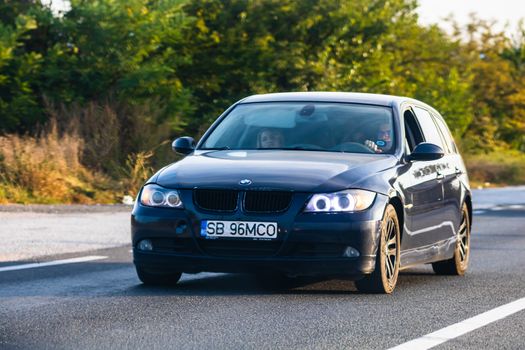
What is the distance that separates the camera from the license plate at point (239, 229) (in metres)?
8.57

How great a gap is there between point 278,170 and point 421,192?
5.23ft

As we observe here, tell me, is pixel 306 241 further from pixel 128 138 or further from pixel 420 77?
pixel 420 77

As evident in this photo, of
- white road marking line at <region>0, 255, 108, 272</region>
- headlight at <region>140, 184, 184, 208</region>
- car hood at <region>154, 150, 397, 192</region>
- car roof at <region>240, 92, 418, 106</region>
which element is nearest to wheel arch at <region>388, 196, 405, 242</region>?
car hood at <region>154, 150, 397, 192</region>

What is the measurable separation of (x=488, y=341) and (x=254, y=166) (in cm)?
264

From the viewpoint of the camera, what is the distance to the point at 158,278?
9492mm

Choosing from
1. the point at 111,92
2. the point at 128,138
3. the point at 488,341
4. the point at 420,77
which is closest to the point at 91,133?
the point at 128,138

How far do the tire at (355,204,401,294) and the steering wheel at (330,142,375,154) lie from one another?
0.74 m

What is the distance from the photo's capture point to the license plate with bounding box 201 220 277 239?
28.1ft

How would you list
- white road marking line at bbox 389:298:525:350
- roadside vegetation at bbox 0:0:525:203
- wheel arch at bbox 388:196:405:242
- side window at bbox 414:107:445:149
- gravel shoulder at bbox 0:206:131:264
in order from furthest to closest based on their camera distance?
roadside vegetation at bbox 0:0:525:203 → gravel shoulder at bbox 0:206:131:264 → side window at bbox 414:107:445:149 → wheel arch at bbox 388:196:405:242 → white road marking line at bbox 389:298:525:350

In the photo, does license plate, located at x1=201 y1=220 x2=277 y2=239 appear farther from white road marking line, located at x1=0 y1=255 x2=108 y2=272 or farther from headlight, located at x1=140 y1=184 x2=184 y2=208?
white road marking line, located at x1=0 y1=255 x2=108 y2=272

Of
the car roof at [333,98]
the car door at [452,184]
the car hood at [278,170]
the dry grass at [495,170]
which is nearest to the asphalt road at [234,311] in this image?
the car door at [452,184]

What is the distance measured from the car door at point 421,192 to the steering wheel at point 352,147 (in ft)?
1.15

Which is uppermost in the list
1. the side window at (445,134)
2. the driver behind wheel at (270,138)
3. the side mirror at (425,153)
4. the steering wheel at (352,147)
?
the driver behind wheel at (270,138)

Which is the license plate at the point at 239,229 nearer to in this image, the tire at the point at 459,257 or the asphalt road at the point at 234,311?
the asphalt road at the point at 234,311
